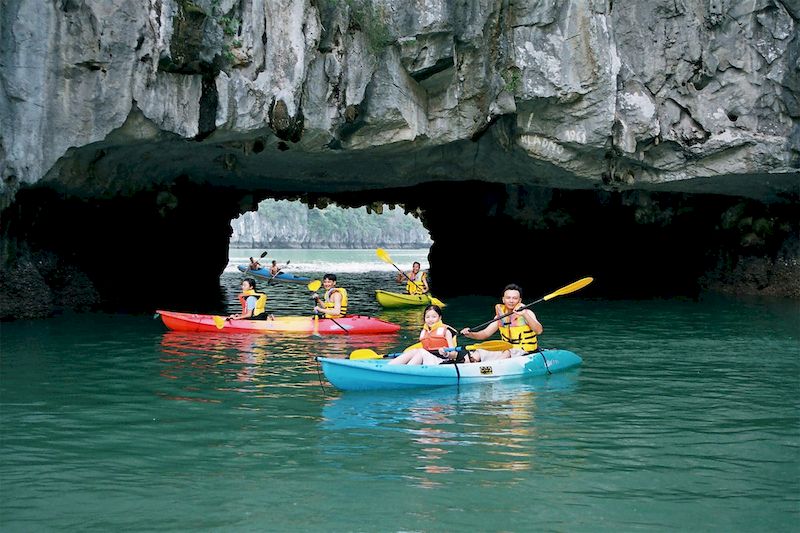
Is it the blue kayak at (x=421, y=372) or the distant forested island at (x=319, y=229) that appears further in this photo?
the distant forested island at (x=319, y=229)

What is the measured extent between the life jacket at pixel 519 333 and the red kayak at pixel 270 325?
4284 millimetres

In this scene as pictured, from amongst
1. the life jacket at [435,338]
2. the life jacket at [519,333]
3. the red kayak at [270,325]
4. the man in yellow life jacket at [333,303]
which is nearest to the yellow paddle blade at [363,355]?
the life jacket at [435,338]

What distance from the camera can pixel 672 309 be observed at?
19.0m

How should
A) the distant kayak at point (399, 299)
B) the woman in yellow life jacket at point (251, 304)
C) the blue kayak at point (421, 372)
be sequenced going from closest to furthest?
the blue kayak at point (421, 372), the woman in yellow life jacket at point (251, 304), the distant kayak at point (399, 299)

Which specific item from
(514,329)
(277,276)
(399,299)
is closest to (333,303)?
(514,329)

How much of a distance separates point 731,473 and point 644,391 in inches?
128

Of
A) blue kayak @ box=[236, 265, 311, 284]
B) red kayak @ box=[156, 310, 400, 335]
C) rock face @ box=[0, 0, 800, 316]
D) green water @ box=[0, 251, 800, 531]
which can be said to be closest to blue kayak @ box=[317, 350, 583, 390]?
green water @ box=[0, 251, 800, 531]

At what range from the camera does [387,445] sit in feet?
22.2

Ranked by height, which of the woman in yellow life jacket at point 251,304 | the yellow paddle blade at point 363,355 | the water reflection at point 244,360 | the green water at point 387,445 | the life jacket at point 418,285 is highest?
the life jacket at point 418,285

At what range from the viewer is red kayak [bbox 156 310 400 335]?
14.5 m

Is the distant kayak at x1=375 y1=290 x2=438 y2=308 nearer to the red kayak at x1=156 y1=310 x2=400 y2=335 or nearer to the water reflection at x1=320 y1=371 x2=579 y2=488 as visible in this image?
the red kayak at x1=156 y1=310 x2=400 y2=335

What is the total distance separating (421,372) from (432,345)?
89cm

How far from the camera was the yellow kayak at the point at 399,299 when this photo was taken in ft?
67.3

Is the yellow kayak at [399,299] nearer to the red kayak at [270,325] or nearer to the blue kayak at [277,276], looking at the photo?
the red kayak at [270,325]
